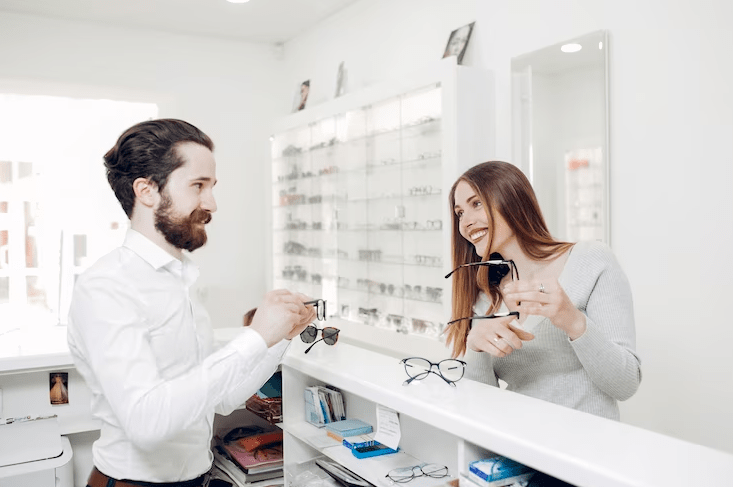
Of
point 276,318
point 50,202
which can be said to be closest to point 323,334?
point 276,318

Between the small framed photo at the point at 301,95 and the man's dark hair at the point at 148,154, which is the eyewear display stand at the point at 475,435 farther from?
the small framed photo at the point at 301,95

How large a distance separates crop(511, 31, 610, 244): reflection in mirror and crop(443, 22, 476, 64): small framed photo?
43 centimetres

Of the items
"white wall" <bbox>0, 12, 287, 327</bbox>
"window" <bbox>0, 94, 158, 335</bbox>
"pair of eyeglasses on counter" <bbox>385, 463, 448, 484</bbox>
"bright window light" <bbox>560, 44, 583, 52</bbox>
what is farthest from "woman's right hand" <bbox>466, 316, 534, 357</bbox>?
"window" <bbox>0, 94, 158, 335</bbox>

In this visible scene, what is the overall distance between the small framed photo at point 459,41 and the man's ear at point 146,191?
2.74 meters

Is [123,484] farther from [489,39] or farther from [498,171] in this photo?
[489,39]

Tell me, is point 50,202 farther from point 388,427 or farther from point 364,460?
point 388,427

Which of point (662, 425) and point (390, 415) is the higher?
point (390, 415)

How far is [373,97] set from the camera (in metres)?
4.34

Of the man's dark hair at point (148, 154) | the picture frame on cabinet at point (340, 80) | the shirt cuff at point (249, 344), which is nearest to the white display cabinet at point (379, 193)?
the picture frame on cabinet at point (340, 80)

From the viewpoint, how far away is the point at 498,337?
1.58 meters

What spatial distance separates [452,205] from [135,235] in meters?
0.93

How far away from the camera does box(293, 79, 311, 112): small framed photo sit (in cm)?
550

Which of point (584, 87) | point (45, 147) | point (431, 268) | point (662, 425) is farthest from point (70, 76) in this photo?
point (662, 425)

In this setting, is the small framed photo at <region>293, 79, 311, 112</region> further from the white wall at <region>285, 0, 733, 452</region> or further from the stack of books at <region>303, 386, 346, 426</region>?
the stack of books at <region>303, 386, 346, 426</region>
